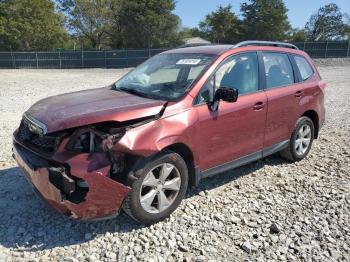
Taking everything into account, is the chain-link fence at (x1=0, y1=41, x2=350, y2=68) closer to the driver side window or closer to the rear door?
the rear door

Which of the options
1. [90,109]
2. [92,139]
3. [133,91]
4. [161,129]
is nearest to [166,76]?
[133,91]

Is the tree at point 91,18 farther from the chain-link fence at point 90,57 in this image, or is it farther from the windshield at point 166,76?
the windshield at point 166,76

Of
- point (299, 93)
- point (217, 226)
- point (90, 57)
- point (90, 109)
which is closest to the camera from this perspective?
point (90, 109)

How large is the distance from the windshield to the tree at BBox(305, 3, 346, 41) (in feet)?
189

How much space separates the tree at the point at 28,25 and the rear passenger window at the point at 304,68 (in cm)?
4066

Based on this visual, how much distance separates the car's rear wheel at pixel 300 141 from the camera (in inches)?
218

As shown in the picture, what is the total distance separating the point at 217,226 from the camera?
12.7 feet

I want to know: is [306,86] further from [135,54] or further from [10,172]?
[135,54]

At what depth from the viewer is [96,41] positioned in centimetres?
4950

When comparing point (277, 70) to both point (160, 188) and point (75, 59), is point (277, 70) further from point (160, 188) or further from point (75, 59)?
point (75, 59)

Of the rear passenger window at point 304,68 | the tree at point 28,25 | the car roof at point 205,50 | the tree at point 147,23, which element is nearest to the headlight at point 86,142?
the car roof at point 205,50

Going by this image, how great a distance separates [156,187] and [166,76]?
1.54 meters

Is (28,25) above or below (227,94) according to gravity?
above

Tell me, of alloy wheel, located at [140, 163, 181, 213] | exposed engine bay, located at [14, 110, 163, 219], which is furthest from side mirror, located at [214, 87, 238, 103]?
exposed engine bay, located at [14, 110, 163, 219]
